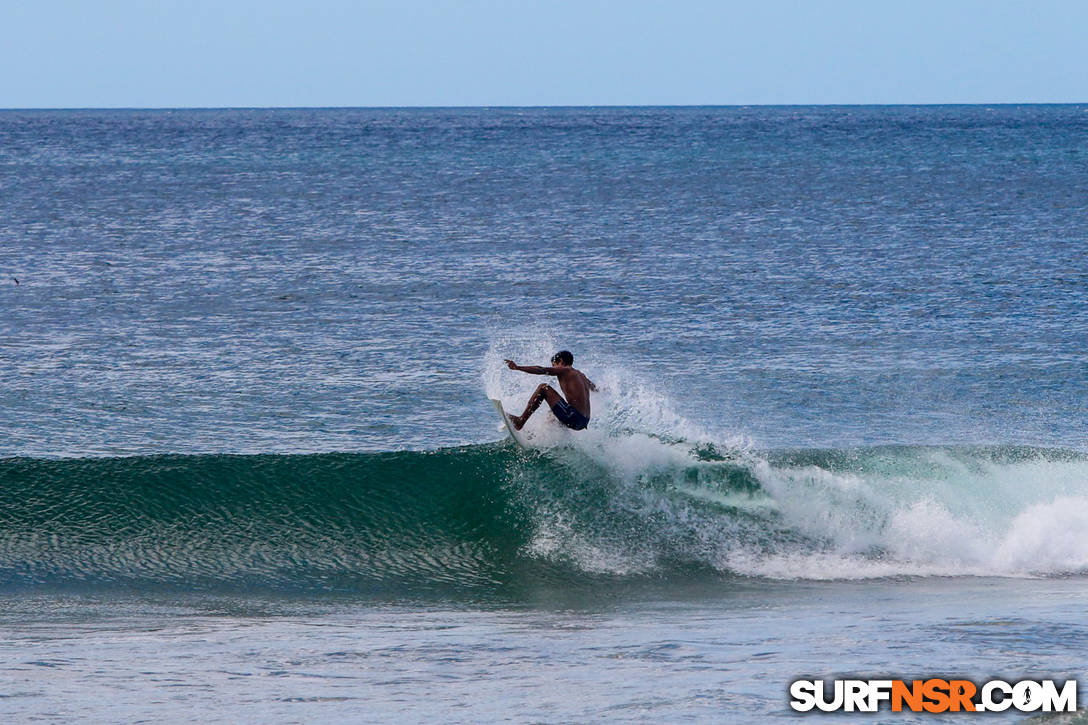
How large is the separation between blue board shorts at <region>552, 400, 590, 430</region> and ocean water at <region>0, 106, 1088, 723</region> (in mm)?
355

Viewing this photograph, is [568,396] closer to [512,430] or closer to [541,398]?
[541,398]

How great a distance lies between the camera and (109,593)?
1170 cm

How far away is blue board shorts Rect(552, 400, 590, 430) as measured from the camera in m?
13.3

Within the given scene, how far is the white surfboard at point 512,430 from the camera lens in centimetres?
1345

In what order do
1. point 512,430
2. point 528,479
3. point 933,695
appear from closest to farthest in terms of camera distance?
1. point 933,695
2. point 512,430
3. point 528,479

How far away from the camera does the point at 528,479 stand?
548 inches

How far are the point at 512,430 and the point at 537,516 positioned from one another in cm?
94

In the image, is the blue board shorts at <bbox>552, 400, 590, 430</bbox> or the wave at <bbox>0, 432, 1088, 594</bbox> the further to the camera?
the blue board shorts at <bbox>552, 400, 590, 430</bbox>

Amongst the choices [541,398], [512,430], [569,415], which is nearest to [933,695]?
[569,415]

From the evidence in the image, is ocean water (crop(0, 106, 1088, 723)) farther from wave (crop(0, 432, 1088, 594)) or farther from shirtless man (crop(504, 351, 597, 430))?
shirtless man (crop(504, 351, 597, 430))

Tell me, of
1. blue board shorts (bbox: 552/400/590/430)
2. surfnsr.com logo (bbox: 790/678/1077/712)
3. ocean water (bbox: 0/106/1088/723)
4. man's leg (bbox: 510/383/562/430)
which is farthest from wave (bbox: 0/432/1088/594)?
surfnsr.com logo (bbox: 790/678/1077/712)

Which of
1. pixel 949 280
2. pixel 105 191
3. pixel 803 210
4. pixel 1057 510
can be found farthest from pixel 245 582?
→ pixel 105 191

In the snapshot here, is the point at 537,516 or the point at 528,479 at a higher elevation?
the point at 528,479

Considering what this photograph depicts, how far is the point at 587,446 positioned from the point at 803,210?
120ft
